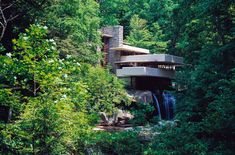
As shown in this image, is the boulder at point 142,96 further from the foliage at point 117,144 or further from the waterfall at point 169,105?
the foliage at point 117,144

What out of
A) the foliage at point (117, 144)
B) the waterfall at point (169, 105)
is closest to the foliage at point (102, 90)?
the foliage at point (117, 144)

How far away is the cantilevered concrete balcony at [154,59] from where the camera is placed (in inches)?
760

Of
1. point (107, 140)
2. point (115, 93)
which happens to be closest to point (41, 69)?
point (107, 140)

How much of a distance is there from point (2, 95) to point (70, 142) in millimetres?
1652

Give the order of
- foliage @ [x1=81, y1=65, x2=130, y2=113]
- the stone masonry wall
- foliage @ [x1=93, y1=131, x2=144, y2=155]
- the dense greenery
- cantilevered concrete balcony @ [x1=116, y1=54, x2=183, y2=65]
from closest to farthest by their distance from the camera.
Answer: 1. the dense greenery
2. foliage @ [x1=93, y1=131, x2=144, y2=155]
3. foliage @ [x1=81, y1=65, x2=130, y2=113]
4. cantilevered concrete balcony @ [x1=116, y1=54, x2=183, y2=65]
5. the stone masonry wall

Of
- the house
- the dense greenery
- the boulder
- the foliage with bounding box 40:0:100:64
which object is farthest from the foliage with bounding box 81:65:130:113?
the house

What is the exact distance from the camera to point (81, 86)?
6.11m

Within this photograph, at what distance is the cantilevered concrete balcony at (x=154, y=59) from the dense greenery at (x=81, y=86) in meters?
3.07

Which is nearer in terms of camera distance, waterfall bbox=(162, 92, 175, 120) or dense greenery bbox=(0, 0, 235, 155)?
dense greenery bbox=(0, 0, 235, 155)

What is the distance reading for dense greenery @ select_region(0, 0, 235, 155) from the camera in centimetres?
559

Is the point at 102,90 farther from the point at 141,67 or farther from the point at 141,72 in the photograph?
the point at 141,67

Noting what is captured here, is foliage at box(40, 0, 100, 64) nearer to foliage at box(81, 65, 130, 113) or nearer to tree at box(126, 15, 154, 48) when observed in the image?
foliage at box(81, 65, 130, 113)

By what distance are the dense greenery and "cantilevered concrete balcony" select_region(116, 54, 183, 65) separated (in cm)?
Answer: 307

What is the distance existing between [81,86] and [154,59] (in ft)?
45.5
